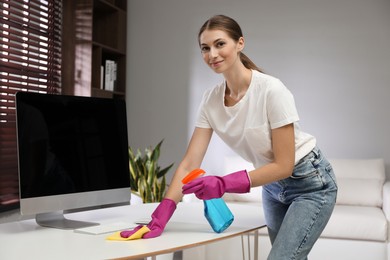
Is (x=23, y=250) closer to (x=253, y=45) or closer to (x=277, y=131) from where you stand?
(x=277, y=131)

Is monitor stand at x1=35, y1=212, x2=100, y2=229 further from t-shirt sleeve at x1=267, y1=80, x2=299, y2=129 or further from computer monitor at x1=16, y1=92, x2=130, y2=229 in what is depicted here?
t-shirt sleeve at x1=267, y1=80, x2=299, y2=129

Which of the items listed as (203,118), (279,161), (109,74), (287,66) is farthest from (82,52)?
(279,161)

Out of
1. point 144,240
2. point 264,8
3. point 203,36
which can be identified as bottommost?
point 144,240

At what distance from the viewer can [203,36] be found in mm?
1734

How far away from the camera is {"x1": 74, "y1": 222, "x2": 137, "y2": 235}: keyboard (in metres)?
1.62

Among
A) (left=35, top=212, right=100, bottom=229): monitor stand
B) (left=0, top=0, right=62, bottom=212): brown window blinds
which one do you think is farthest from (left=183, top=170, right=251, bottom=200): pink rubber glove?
(left=0, top=0, right=62, bottom=212): brown window blinds

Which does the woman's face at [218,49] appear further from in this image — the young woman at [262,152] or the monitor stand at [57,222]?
the monitor stand at [57,222]

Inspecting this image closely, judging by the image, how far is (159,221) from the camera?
1631mm

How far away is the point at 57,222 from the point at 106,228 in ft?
0.62

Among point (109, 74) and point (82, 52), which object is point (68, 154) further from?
point (109, 74)

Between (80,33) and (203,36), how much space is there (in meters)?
2.44

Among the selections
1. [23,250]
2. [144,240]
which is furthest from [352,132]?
[23,250]

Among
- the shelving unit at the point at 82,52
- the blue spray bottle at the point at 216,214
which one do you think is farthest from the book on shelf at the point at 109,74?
the blue spray bottle at the point at 216,214

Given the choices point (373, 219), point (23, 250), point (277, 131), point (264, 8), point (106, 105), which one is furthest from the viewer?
point (264, 8)
